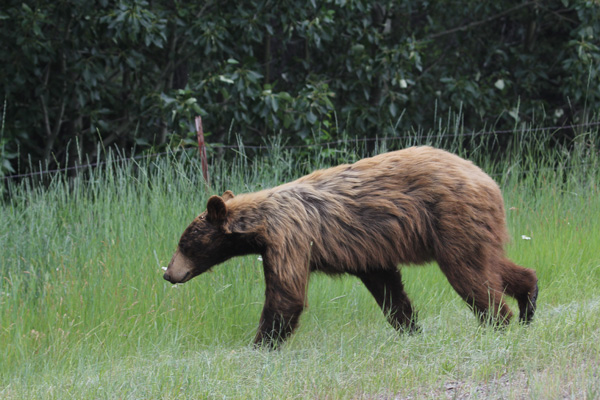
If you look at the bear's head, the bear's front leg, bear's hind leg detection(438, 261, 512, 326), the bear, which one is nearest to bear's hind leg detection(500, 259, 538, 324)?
the bear

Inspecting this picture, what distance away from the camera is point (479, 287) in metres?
5.71

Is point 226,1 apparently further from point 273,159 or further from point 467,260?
point 467,260

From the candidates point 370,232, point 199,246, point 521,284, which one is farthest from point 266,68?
point 521,284

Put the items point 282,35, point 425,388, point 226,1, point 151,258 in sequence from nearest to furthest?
1. point 425,388
2. point 151,258
3. point 226,1
4. point 282,35

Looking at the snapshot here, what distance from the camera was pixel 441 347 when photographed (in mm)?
5234

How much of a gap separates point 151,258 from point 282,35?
→ 5.40 m

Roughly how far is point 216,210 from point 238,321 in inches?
51.9

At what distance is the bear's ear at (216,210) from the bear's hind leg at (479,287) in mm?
1660

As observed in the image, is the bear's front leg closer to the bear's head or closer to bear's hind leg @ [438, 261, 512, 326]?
the bear's head

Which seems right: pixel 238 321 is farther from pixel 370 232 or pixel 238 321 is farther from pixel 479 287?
pixel 479 287

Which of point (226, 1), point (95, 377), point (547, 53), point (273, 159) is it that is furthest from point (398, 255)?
point (547, 53)

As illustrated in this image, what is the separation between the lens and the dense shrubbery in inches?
409

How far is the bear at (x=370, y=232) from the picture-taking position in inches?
224

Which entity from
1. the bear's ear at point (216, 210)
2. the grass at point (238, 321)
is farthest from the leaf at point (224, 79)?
the bear's ear at point (216, 210)
